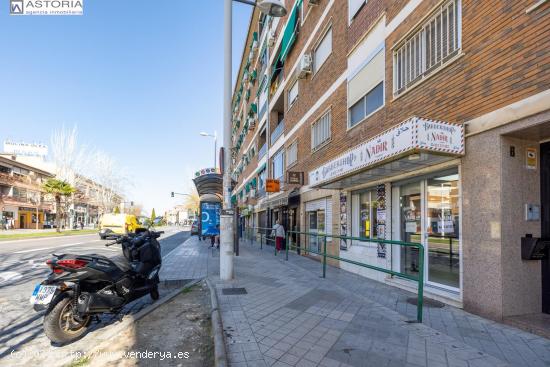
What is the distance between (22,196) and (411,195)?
55.5 meters

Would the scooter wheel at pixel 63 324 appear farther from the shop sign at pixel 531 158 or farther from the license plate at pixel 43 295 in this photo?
the shop sign at pixel 531 158

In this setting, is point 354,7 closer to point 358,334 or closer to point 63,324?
point 358,334

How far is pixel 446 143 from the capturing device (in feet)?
17.3

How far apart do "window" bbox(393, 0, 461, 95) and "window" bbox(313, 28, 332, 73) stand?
15.8 feet

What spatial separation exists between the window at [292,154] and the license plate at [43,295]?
12.5 metres

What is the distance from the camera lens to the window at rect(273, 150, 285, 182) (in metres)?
18.5

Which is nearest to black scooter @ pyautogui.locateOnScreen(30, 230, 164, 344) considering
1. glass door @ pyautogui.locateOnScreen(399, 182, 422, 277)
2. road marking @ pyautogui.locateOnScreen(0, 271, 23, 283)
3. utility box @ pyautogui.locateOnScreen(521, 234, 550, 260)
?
road marking @ pyautogui.locateOnScreen(0, 271, 23, 283)

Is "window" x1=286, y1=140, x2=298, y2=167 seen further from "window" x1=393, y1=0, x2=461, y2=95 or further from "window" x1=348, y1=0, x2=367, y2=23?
"window" x1=393, y1=0, x2=461, y2=95

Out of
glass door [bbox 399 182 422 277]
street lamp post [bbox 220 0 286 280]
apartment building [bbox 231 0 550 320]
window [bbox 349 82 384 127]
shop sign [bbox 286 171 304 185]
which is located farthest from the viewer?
shop sign [bbox 286 171 304 185]

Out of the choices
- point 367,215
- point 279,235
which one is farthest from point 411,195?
point 279,235

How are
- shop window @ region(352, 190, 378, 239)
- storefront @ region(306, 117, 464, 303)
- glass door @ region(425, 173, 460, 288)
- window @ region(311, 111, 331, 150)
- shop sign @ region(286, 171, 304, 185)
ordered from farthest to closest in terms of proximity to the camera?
shop sign @ region(286, 171, 304, 185) < window @ region(311, 111, 331, 150) < shop window @ region(352, 190, 378, 239) < glass door @ region(425, 173, 460, 288) < storefront @ region(306, 117, 464, 303)

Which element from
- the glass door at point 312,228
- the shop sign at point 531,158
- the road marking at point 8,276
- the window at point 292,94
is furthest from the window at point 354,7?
the road marking at point 8,276

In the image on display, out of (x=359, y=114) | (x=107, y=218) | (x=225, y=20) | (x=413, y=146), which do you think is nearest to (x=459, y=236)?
(x=413, y=146)

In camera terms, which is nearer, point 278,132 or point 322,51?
point 322,51
